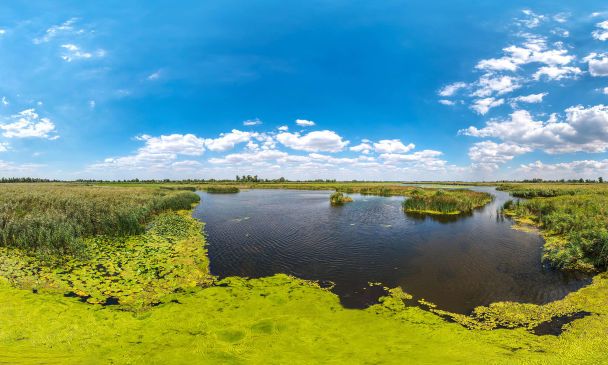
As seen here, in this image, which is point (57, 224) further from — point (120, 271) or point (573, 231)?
point (573, 231)

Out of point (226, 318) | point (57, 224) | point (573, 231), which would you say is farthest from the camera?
point (573, 231)

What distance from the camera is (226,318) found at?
8234mm

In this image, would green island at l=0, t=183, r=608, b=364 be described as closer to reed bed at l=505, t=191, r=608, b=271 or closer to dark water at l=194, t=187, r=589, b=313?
reed bed at l=505, t=191, r=608, b=271

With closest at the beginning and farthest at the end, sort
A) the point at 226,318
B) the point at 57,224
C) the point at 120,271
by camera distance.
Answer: the point at 226,318 → the point at 120,271 → the point at 57,224

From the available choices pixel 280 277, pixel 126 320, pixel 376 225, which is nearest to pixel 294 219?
pixel 376 225

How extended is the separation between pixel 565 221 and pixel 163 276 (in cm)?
2813

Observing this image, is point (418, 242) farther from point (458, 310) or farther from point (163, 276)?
point (163, 276)

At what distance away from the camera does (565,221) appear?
70.7 feet

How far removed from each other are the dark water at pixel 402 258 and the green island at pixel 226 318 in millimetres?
807

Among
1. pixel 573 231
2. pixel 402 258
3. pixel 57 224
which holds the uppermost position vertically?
pixel 57 224

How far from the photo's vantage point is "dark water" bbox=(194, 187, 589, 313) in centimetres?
1125

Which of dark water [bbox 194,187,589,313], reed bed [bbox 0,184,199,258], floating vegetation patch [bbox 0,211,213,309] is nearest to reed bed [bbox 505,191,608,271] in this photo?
dark water [bbox 194,187,589,313]

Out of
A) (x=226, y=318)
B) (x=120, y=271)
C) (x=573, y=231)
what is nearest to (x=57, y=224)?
(x=120, y=271)

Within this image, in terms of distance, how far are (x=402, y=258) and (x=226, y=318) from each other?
10.9m
